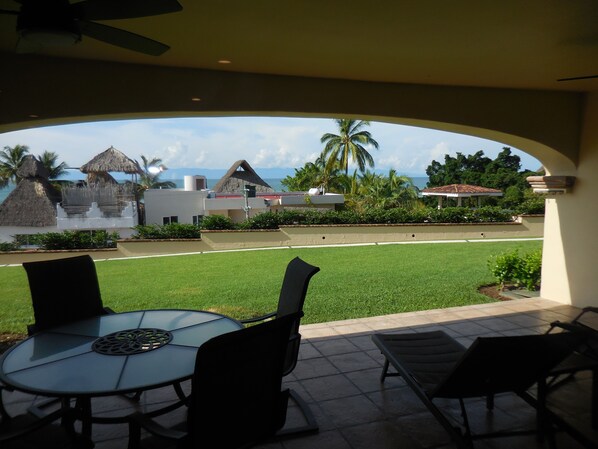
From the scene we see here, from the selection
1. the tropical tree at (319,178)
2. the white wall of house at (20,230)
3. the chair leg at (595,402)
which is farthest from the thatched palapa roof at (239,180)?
the chair leg at (595,402)

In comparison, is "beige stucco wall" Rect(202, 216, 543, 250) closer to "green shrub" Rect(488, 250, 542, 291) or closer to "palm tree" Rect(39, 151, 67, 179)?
"green shrub" Rect(488, 250, 542, 291)

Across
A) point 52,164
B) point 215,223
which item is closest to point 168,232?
point 215,223

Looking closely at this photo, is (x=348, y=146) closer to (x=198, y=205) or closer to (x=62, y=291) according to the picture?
(x=198, y=205)

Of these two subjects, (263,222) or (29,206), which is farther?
(29,206)

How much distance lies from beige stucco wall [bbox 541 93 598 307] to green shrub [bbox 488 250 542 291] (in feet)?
2.16

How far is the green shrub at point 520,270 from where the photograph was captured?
6.55 metres

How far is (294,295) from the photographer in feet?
9.49

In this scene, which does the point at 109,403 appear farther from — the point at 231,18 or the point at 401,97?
the point at 401,97

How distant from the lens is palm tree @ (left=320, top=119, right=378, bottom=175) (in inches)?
1155

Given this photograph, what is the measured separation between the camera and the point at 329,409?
2918mm

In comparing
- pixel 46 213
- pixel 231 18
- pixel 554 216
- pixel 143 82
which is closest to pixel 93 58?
pixel 143 82

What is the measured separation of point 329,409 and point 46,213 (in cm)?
2750

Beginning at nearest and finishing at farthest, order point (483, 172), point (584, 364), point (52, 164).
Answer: point (584, 364) < point (483, 172) < point (52, 164)

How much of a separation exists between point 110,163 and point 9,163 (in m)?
23.6
